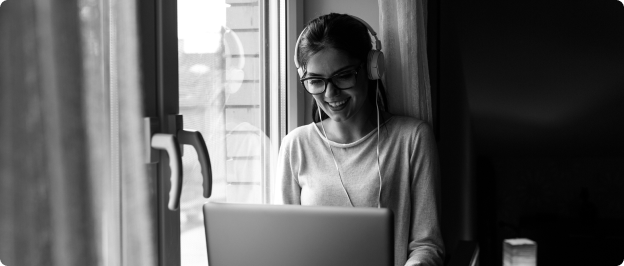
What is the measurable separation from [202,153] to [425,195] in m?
0.73

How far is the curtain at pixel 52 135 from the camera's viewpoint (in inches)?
17.9

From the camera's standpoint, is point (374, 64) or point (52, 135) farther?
point (374, 64)

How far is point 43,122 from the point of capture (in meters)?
0.48

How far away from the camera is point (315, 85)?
4.25 feet

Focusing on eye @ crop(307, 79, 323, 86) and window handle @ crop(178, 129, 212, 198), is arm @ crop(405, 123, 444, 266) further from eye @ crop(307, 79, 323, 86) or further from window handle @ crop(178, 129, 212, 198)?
window handle @ crop(178, 129, 212, 198)

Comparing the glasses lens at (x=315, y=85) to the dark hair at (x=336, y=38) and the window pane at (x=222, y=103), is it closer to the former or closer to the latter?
the dark hair at (x=336, y=38)

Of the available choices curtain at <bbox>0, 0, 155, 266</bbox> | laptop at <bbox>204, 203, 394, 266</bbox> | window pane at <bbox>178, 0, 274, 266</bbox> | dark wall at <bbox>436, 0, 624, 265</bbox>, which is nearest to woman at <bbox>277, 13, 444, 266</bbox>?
window pane at <bbox>178, 0, 274, 266</bbox>

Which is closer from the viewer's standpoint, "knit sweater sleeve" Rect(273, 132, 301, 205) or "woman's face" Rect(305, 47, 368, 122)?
"woman's face" Rect(305, 47, 368, 122)

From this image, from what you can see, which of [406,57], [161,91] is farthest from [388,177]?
[161,91]

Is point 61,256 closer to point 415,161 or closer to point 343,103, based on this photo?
point 343,103

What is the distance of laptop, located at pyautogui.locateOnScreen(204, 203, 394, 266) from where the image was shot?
770 mm

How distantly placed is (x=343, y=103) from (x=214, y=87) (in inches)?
13.7

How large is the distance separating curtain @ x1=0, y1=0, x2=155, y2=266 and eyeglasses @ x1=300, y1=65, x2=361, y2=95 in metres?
0.75

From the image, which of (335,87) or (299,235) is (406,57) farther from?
(299,235)
